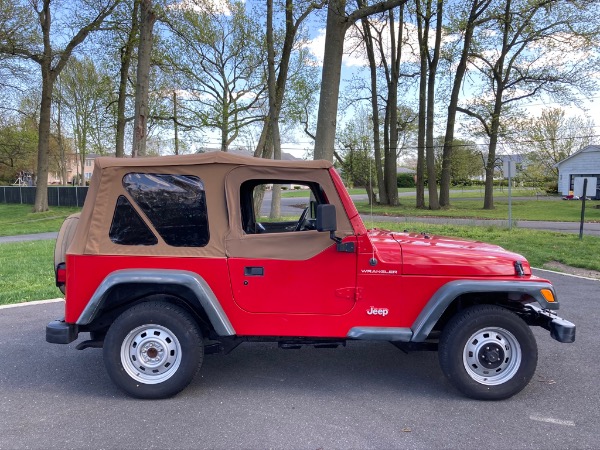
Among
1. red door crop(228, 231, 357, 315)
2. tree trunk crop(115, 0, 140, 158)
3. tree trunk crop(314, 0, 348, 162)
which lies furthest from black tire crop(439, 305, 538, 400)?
tree trunk crop(115, 0, 140, 158)

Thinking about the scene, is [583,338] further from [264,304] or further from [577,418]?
[264,304]

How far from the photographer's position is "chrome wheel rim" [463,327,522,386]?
3.71 m

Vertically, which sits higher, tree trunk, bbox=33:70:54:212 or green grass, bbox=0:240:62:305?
tree trunk, bbox=33:70:54:212

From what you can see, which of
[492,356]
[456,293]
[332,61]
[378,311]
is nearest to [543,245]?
[332,61]

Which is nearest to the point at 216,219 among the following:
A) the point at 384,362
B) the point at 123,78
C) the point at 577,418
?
the point at 384,362

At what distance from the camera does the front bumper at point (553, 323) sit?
3705 mm

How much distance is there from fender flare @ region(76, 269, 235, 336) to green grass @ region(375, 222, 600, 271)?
8.21 m

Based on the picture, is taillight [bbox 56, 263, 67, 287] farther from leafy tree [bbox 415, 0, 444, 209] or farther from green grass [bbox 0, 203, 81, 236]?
leafy tree [bbox 415, 0, 444, 209]

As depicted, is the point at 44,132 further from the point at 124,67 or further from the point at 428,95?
the point at 428,95

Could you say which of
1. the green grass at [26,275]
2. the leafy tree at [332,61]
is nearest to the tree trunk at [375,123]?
the leafy tree at [332,61]

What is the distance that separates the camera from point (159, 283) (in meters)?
3.69

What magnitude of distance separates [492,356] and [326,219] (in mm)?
1732

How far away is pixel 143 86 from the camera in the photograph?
1169 centimetres

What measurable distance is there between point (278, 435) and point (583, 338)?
3.88 metres
